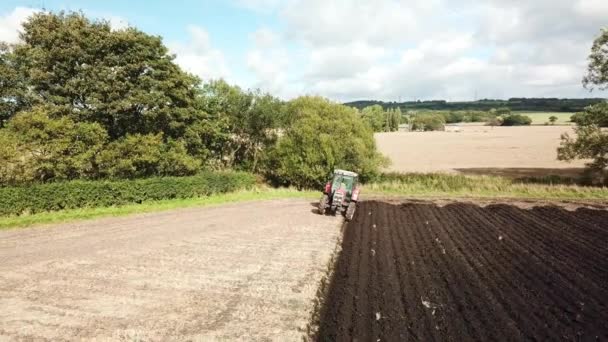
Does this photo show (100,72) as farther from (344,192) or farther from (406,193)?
(406,193)

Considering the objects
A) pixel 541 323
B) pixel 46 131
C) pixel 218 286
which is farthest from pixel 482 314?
pixel 46 131

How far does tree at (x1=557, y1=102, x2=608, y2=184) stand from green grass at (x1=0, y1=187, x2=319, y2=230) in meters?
20.7

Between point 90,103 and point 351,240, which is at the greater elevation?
point 90,103

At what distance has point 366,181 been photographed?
3394 cm

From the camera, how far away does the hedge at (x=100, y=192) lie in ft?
68.6

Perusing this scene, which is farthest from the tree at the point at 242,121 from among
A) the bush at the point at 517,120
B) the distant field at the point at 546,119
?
the distant field at the point at 546,119

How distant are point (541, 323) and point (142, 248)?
13.6 meters

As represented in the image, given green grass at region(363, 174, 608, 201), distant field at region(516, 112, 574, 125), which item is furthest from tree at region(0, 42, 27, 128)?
distant field at region(516, 112, 574, 125)

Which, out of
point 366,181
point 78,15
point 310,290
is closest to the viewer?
point 310,290

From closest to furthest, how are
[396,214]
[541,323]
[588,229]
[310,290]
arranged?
[541,323] → [310,290] → [588,229] → [396,214]

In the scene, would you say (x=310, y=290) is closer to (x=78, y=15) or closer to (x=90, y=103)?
(x=90, y=103)

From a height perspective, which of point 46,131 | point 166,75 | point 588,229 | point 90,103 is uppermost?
point 166,75

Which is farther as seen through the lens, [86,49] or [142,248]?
[86,49]

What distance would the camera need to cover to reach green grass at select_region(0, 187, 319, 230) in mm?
20112
